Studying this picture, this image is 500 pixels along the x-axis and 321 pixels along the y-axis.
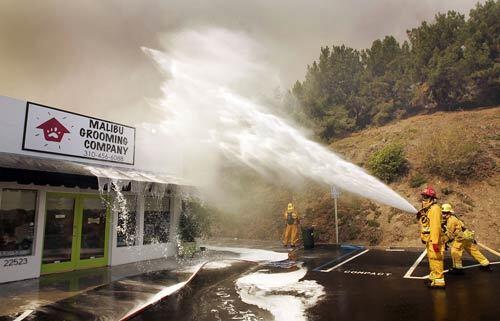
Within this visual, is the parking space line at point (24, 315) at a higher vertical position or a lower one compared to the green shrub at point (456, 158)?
lower

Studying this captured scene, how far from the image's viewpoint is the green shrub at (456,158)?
2128 centimetres

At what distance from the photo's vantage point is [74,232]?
1091 centimetres

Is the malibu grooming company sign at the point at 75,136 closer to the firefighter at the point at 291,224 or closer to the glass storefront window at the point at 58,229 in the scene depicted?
the glass storefront window at the point at 58,229

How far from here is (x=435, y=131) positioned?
28.2 meters

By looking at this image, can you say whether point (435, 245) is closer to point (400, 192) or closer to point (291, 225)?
point (291, 225)

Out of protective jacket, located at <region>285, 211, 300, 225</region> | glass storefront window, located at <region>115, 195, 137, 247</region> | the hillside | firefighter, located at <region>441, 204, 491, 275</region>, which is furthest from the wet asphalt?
the hillside

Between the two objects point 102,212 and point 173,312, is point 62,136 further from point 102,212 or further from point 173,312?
point 173,312

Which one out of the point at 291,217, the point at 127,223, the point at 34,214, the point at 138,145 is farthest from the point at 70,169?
the point at 291,217

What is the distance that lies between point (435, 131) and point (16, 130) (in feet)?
94.9

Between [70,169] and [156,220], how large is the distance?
477cm

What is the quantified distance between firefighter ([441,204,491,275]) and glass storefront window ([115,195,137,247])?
10.7 meters

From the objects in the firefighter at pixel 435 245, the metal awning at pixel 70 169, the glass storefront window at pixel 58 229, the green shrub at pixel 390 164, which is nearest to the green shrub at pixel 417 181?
the green shrub at pixel 390 164

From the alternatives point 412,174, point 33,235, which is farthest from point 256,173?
point 33,235

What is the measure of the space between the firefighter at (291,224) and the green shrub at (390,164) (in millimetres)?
9828
